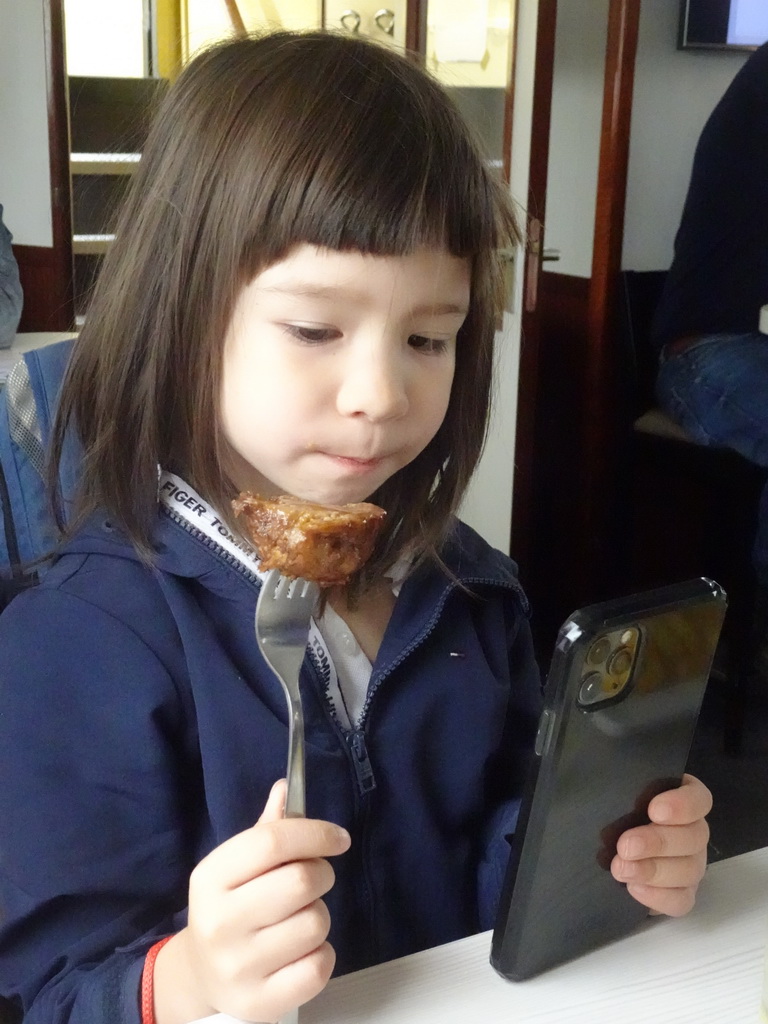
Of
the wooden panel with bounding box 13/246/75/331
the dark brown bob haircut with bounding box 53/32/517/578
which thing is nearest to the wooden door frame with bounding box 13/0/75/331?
the wooden panel with bounding box 13/246/75/331

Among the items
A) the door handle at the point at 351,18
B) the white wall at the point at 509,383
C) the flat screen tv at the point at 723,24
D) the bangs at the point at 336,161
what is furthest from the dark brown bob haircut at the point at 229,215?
the door handle at the point at 351,18

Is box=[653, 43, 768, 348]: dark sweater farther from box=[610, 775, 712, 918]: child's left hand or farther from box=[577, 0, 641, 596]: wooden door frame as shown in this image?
box=[610, 775, 712, 918]: child's left hand

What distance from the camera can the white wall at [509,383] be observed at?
269cm

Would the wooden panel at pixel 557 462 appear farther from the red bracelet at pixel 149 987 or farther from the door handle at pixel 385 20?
the red bracelet at pixel 149 987

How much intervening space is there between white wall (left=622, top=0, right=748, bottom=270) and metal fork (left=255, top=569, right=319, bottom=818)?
8.98 feet

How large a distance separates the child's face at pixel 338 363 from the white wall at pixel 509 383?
1.77m

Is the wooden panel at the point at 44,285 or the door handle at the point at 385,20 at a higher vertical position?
the door handle at the point at 385,20

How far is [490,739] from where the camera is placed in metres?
0.89

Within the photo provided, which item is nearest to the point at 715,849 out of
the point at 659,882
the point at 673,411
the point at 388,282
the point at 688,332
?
the point at 673,411

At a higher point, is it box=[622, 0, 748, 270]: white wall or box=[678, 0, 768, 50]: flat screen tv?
box=[678, 0, 768, 50]: flat screen tv

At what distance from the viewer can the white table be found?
0.55 metres

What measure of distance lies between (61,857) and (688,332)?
233cm

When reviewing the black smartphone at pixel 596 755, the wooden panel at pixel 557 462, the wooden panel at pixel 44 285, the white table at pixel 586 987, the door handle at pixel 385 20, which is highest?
the door handle at pixel 385 20

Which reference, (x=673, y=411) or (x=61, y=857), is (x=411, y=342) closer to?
(x=61, y=857)
